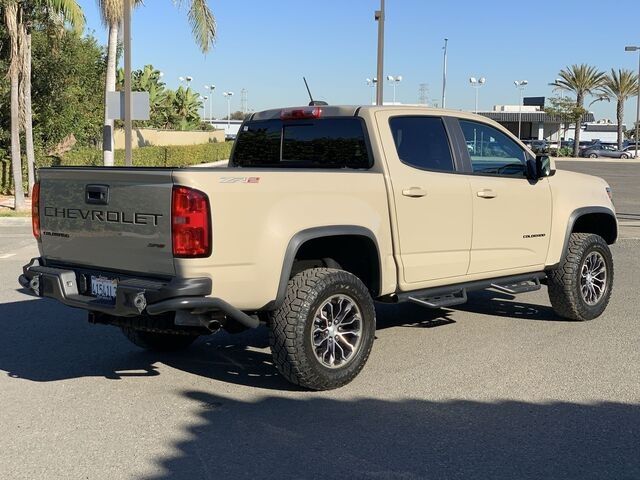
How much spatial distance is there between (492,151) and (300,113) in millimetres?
1781

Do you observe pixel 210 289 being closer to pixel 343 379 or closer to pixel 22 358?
pixel 343 379

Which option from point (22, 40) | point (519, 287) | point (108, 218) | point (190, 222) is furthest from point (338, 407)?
point (22, 40)

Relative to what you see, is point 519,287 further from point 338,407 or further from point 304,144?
point 338,407

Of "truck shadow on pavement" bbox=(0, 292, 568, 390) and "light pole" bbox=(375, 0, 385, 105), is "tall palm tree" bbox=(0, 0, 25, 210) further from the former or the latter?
"truck shadow on pavement" bbox=(0, 292, 568, 390)

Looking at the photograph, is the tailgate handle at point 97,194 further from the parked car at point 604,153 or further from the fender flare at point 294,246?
the parked car at point 604,153

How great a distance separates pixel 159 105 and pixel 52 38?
3279 cm

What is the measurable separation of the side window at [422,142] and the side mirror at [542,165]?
0.97 m

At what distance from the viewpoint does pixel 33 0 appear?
1716cm

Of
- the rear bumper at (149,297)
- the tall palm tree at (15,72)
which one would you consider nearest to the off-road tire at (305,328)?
the rear bumper at (149,297)

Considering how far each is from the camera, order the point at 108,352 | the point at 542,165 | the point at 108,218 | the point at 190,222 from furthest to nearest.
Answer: the point at 542,165
the point at 108,352
the point at 108,218
the point at 190,222

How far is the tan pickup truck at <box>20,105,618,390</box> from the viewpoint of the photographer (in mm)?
4551

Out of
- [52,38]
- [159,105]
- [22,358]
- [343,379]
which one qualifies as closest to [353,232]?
[343,379]

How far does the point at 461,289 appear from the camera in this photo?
619cm

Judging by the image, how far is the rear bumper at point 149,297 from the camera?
443 centimetres
